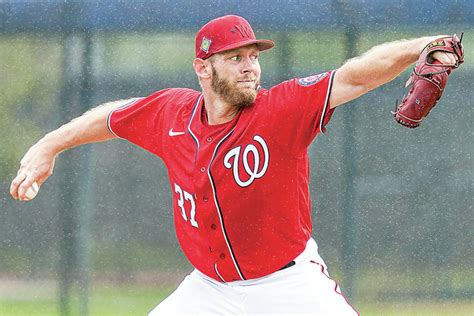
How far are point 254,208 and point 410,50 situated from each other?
0.90 meters

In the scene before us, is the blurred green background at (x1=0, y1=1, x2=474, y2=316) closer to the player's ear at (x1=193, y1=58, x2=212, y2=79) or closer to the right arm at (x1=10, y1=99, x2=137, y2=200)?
the right arm at (x1=10, y1=99, x2=137, y2=200)

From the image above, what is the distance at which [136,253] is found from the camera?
5.47 meters

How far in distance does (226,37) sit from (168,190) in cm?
194

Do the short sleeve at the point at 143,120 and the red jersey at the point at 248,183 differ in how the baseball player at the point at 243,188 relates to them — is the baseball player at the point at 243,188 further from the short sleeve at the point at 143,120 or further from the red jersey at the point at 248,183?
the short sleeve at the point at 143,120

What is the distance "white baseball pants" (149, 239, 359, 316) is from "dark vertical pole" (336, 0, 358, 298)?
1.60 meters

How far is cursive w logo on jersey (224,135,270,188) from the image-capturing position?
140 inches

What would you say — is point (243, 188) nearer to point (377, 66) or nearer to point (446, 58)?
point (377, 66)

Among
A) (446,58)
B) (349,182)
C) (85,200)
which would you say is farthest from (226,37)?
(85,200)

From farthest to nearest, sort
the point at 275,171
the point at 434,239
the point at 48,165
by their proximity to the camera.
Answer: the point at 434,239, the point at 48,165, the point at 275,171

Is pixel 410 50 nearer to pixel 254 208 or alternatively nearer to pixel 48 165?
pixel 254 208

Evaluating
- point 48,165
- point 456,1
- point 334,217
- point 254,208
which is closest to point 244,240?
point 254,208

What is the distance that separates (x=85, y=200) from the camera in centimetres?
551

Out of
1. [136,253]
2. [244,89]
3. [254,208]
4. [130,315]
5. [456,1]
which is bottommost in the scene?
[130,315]

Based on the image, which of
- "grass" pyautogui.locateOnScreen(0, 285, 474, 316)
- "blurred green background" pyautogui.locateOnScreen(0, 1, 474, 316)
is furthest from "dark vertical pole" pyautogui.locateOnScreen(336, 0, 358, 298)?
"grass" pyautogui.locateOnScreen(0, 285, 474, 316)
